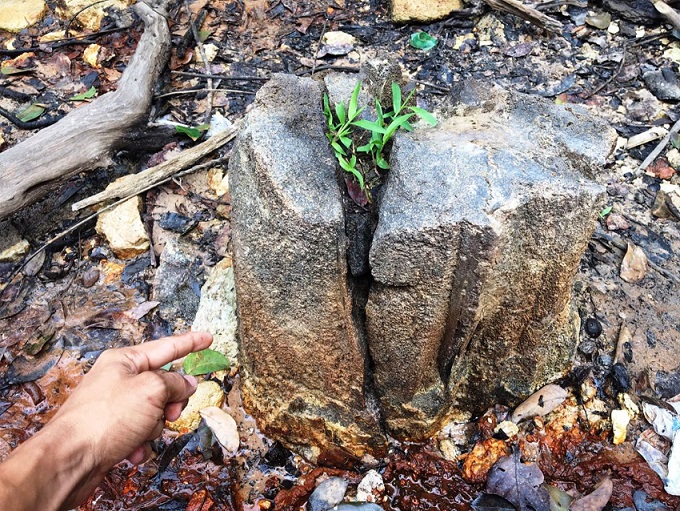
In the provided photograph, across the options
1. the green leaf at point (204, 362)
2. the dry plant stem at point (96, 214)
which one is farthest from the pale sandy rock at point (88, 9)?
the green leaf at point (204, 362)

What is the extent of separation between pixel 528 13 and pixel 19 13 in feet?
13.8

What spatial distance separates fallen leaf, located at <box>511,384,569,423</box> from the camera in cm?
275

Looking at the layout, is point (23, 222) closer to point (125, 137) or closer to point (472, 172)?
point (125, 137)

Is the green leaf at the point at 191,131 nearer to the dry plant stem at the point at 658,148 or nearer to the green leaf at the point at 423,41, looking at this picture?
the green leaf at the point at 423,41

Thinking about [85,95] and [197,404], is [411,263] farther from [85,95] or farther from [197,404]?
[85,95]

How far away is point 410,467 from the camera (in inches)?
105

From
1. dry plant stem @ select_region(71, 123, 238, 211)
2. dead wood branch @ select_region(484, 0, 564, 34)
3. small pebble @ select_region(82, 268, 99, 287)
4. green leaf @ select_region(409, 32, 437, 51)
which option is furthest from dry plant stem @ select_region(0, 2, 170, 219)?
dead wood branch @ select_region(484, 0, 564, 34)

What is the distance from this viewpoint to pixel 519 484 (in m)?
2.54

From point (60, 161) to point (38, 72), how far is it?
5.29 feet

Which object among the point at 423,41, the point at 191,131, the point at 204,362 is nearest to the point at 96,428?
the point at 204,362

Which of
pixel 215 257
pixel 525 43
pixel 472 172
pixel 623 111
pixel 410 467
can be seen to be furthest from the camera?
pixel 525 43

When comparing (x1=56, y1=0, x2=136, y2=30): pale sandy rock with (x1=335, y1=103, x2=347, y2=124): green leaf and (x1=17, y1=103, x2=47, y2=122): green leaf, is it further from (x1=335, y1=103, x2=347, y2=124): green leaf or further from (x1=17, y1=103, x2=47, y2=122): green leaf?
(x1=335, y1=103, x2=347, y2=124): green leaf

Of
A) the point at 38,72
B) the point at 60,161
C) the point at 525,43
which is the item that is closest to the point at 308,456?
the point at 60,161

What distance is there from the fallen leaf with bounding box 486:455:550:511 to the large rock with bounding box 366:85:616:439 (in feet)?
1.10
